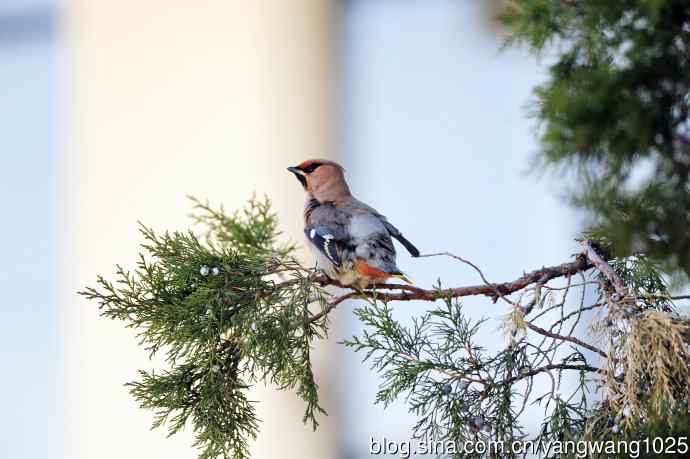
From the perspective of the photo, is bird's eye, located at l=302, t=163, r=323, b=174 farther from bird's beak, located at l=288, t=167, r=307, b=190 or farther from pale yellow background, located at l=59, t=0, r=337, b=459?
pale yellow background, located at l=59, t=0, r=337, b=459

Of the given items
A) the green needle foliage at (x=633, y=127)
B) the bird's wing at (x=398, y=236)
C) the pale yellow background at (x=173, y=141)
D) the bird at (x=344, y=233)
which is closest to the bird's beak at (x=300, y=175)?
the bird at (x=344, y=233)

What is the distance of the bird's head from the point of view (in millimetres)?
1400

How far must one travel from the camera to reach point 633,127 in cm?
71

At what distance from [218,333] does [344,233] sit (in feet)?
0.91

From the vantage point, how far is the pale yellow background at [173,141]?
346 cm

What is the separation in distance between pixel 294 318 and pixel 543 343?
0.86 feet

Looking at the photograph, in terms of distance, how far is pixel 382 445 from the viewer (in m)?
1.03

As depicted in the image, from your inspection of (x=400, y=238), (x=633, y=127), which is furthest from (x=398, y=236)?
(x=633, y=127)

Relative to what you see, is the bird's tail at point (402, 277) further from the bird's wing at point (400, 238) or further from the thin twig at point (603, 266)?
the thin twig at point (603, 266)

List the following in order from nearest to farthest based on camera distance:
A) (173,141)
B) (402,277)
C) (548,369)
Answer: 1. (548,369)
2. (402,277)
3. (173,141)

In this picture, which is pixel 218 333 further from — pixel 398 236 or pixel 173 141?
pixel 173 141

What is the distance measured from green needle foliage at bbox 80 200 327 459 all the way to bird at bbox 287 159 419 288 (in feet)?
0.29

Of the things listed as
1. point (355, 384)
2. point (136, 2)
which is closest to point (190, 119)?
point (136, 2)

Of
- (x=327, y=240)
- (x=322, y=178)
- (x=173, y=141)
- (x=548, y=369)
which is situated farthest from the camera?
(x=173, y=141)
